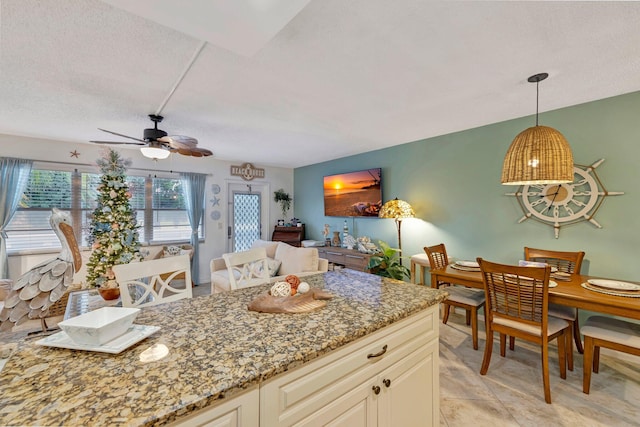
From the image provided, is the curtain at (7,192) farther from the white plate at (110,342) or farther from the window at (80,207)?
the white plate at (110,342)

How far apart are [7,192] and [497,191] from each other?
20.8 feet

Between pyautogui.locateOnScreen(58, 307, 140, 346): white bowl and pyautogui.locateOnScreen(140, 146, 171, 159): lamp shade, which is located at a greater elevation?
pyautogui.locateOnScreen(140, 146, 171, 159): lamp shade

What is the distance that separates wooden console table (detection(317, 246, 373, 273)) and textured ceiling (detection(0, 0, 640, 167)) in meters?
2.00

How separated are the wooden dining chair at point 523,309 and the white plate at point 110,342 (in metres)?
2.27

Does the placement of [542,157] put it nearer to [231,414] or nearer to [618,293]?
[618,293]

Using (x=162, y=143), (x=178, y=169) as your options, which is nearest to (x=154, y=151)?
(x=162, y=143)

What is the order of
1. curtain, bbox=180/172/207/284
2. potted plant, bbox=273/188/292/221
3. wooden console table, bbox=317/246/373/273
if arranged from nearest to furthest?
wooden console table, bbox=317/246/373/273, curtain, bbox=180/172/207/284, potted plant, bbox=273/188/292/221

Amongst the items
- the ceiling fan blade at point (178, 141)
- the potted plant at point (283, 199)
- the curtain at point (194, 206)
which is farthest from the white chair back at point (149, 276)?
the potted plant at point (283, 199)

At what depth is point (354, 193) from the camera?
487cm

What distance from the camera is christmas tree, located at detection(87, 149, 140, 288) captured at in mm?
2186

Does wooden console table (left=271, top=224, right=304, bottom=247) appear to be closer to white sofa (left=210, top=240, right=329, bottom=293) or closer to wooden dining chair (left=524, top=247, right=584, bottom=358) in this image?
white sofa (left=210, top=240, right=329, bottom=293)

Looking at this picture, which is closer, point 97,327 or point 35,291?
point 97,327

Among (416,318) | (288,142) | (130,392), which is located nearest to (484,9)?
(416,318)

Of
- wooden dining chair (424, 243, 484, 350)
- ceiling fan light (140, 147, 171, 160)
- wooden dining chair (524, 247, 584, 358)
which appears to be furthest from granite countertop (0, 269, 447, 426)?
ceiling fan light (140, 147, 171, 160)
